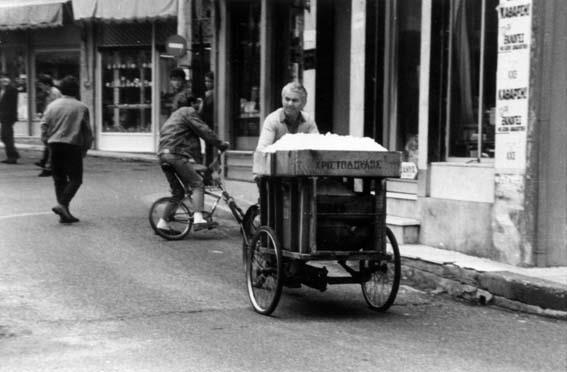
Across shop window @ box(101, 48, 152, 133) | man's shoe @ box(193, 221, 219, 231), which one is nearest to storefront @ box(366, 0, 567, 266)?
man's shoe @ box(193, 221, 219, 231)

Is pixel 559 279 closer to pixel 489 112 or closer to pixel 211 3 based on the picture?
pixel 489 112

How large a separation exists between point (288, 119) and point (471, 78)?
9.60ft

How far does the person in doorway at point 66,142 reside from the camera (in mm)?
12773

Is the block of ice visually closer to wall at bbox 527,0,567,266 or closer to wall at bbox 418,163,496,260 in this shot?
wall at bbox 527,0,567,266

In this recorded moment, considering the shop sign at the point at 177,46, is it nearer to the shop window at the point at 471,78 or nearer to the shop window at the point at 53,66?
the shop window at the point at 471,78

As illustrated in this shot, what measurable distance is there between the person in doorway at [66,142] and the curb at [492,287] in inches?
205

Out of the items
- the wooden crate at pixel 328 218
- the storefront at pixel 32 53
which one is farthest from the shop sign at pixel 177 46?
the wooden crate at pixel 328 218

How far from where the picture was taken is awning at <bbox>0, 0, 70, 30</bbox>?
2555cm

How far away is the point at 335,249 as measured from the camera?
7555mm

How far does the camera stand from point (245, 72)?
53.6ft

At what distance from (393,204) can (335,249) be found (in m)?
4.35

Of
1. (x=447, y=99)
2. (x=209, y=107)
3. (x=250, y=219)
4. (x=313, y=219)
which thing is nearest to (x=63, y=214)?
(x=250, y=219)

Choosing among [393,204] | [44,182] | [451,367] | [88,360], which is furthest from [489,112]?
[44,182]

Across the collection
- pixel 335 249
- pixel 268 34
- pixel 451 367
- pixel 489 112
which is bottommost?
pixel 451 367
